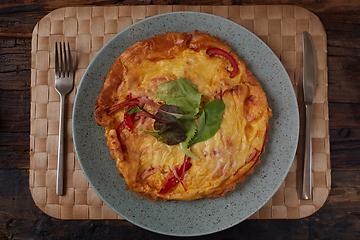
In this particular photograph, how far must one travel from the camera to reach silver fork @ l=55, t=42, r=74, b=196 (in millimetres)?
2957

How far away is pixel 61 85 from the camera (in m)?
3.02

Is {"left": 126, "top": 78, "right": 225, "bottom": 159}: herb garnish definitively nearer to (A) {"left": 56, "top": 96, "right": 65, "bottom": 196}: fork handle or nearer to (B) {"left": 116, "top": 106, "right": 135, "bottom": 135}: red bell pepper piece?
(B) {"left": 116, "top": 106, "right": 135, "bottom": 135}: red bell pepper piece

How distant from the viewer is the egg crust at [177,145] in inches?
94.3

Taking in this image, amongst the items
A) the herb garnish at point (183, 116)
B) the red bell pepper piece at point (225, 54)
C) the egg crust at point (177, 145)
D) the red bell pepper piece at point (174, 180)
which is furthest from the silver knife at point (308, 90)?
the red bell pepper piece at point (174, 180)

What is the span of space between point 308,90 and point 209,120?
58.9 inches

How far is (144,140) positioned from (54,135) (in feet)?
4.45

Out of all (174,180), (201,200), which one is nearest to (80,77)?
(174,180)

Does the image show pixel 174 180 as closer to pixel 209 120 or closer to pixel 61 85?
pixel 209 120

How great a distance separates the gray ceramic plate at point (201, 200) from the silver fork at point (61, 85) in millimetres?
312

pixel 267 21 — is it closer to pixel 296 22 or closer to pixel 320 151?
pixel 296 22

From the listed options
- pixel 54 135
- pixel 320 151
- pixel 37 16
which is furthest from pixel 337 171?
pixel 37 16

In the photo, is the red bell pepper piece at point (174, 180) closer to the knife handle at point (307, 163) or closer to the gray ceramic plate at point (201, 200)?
the gray ceramic plate at point (201, 200)

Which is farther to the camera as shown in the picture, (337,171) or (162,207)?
(337,171)

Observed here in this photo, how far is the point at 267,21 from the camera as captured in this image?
3115mm
